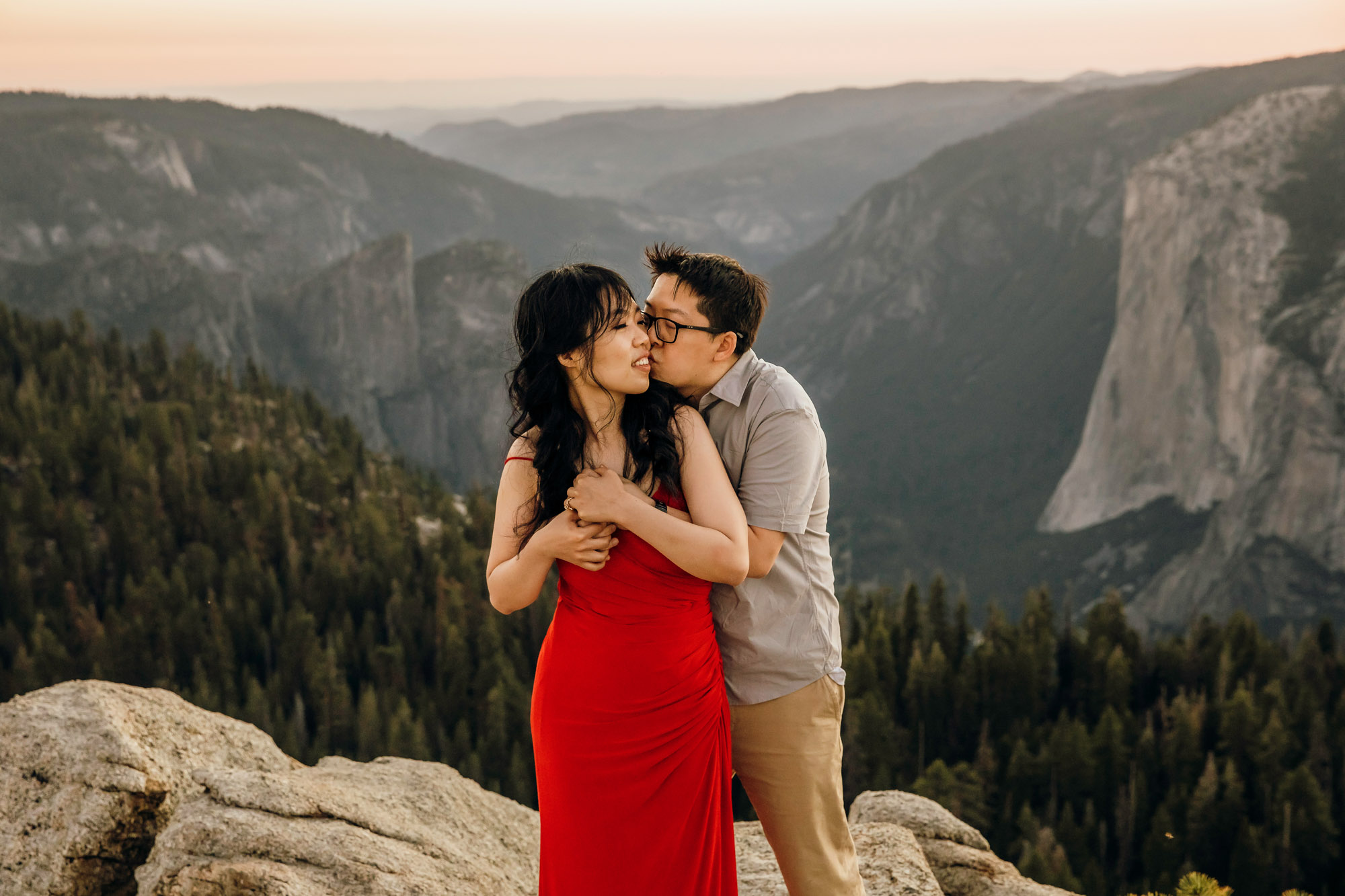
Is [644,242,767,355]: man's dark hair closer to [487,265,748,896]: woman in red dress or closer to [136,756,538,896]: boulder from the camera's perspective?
[487,265,748,896]: woman in red dress

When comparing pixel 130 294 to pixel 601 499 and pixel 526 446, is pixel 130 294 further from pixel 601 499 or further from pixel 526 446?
pixel 601 499

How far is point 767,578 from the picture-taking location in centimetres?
602

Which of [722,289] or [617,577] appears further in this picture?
[722,289]

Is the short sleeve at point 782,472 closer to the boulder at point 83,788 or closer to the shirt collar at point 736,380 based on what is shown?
the shirt collar at point 736,380

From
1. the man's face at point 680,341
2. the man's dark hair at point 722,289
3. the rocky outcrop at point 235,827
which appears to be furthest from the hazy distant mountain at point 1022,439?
the man's face at point 680,341

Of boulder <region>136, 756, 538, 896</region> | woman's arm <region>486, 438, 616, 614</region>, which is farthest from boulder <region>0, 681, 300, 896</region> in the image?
woman's arm <region>486, 438, 616, 614</region>

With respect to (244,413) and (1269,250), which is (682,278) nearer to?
(244,413)

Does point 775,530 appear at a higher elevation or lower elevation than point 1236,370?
higher

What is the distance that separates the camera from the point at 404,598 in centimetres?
6169

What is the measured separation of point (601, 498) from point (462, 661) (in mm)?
53410

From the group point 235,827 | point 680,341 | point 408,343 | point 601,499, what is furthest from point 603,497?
point 408,343

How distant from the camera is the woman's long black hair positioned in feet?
18.6

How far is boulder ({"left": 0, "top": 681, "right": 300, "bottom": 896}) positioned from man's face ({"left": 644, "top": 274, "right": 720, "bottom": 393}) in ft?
17.0

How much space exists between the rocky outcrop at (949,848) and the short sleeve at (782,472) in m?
4.87
